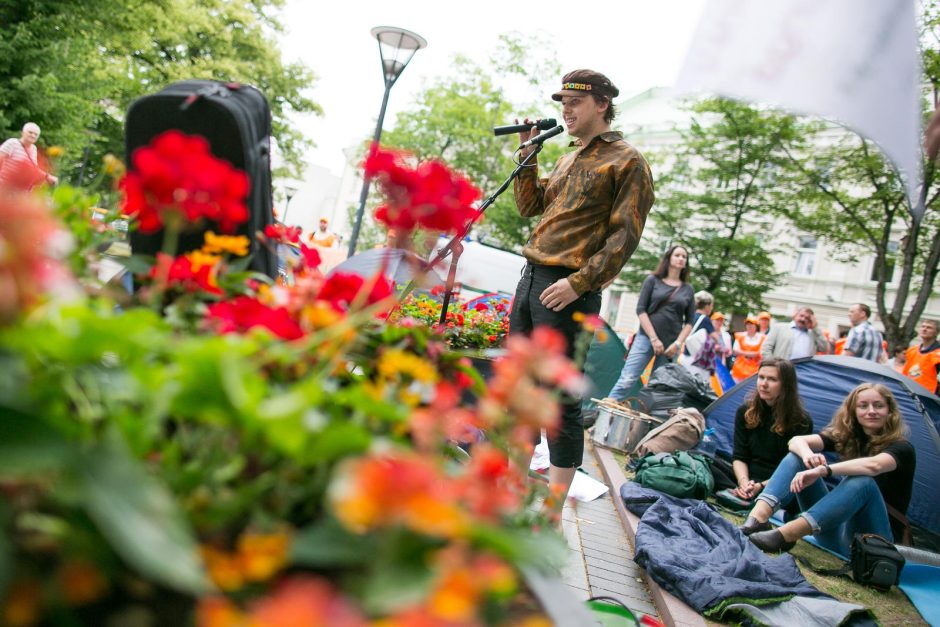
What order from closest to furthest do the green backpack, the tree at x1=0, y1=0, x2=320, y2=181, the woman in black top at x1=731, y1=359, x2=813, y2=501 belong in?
the green backpack < the woman in black top at x1=731, y1=359, x2=813, y2=501 < the tree at x1=0, y1=0, x2=320, y2=181

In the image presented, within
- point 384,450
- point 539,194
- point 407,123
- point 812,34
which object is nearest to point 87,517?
point 384,450

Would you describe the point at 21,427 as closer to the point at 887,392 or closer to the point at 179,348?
the point at 179,348

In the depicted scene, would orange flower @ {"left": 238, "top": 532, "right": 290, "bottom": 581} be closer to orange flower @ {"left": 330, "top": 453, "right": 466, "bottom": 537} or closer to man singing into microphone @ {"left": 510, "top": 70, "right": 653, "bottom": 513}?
orange flower @ {"left": 330, "top": 453, "right": 466, "bottom": 537}

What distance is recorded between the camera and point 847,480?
3.83 meters

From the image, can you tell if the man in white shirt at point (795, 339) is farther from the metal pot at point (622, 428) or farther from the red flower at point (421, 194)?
the red flower at point (421, 194)

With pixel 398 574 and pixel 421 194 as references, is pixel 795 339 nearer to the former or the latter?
pixel 421 194

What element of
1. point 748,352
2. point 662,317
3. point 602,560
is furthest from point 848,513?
point 748,352

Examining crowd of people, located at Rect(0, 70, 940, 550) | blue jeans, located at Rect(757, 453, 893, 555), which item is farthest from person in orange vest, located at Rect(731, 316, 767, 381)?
blue jeans, located at Rect(757, 453, 893, 555)

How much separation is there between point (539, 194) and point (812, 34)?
1.42 m

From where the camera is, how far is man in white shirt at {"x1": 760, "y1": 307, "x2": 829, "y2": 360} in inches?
317

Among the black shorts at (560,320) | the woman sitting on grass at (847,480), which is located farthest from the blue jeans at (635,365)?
the black shorts at (560,320)

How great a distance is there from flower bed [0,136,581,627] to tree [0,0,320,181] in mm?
8543

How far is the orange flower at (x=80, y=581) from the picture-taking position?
48cm

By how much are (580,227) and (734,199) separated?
18.5m
